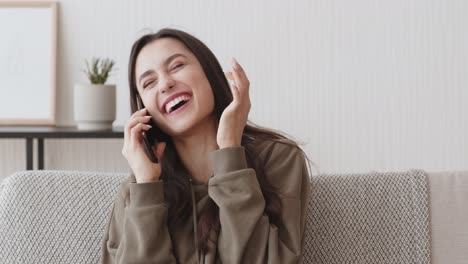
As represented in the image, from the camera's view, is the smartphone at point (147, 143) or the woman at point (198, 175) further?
the smartphone at point (147, 143)

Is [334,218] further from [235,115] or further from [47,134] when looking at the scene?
[47,134]

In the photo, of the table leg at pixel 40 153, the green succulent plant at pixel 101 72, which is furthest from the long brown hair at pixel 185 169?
the table leg at pixel 40 153

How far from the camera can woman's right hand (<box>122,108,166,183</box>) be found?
158 cm

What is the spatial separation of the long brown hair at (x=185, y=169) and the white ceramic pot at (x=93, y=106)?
4.29ft

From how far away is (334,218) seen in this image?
1.57m

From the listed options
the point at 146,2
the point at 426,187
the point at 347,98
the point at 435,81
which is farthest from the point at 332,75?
the point at 426,187

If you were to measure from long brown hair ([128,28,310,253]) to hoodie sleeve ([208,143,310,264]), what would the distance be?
30mm

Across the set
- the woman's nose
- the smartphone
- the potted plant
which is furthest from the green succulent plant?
the woman's nose

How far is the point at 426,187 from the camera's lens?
161 centimetres

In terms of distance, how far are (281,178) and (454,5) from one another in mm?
2032

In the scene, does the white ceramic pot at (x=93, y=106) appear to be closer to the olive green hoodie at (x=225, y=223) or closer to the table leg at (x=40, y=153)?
the table leg at (x=40, y=153)

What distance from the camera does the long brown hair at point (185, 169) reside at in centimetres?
156

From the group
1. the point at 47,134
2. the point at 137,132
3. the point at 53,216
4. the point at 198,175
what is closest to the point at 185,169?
the point at 198,175

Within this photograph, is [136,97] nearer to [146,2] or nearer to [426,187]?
[426,187]
